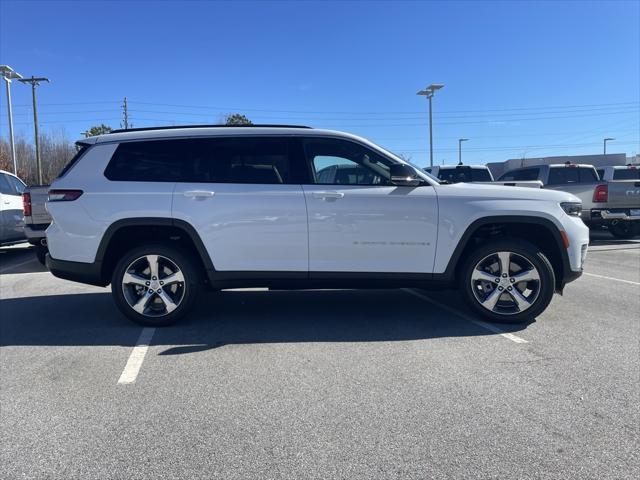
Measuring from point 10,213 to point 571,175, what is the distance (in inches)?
550

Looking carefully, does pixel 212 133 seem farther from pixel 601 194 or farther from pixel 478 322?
pixel 601 194

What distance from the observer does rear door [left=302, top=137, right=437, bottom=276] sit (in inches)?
191

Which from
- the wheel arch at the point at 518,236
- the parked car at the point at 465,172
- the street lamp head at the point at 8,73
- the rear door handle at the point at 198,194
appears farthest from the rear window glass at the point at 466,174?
the street lamp head at the point at 8,73

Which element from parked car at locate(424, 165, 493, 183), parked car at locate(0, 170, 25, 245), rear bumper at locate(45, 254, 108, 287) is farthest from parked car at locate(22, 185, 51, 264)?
parked car at locate(424, 165, 493, 183)

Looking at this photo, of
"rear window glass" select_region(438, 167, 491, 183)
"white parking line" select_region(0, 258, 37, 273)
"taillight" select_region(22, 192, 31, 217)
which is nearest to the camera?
"taillight" select_region(22, 192, 31, 217)

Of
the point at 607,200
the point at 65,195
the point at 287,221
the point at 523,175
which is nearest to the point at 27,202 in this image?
the point at 65,195

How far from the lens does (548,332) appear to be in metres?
4.87

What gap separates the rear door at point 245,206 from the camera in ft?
16.0

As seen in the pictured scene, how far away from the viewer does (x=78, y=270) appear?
5.05 m

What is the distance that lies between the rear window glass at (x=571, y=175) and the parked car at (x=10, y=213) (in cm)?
1307

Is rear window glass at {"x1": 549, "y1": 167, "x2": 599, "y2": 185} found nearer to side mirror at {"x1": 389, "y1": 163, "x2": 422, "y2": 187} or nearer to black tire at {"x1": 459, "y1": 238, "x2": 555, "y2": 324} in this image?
black tire at {"x1": 459, "y1": 238, "x2": 555, "y2": 324}

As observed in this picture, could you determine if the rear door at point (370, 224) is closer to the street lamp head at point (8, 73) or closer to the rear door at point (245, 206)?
the rear door at point (245, 206)

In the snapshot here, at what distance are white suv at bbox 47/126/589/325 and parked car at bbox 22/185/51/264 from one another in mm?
3507

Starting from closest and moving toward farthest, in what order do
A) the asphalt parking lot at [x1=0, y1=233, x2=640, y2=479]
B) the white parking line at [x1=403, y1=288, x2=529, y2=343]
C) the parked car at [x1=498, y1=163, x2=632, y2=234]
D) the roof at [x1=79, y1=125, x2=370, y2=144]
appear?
the asphalt parking lot at [x1=0, y1=233, x2=640, y2=479] < the white parking line at [x1=403, y1=288, x2=529, y2=343] < the roof at [x1=79, y1=125, x2=370, y2=144] < the parked car at [x1=498, y1=163, x2=632, y2=234]
